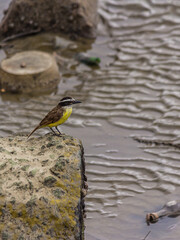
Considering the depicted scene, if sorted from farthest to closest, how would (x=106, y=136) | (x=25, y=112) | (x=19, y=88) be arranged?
(x=19, y=88)
(x=25, y=112)
(x=106, y=136)

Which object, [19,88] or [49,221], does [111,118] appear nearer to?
[19,88]

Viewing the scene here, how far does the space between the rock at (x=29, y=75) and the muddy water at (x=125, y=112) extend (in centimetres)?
29

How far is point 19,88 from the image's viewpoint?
1222 cm

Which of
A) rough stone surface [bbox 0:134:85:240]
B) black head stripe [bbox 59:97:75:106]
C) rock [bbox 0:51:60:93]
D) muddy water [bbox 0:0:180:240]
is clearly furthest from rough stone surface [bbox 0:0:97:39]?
rough stone surface [bbox 0:134:85:240]

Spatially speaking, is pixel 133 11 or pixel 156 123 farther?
pixel 133 11

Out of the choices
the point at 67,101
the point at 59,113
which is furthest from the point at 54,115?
the point at 67,101

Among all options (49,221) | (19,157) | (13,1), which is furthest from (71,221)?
(13,1)

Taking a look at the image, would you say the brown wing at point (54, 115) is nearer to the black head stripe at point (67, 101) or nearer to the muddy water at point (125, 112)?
the black head stripe at point (67, 101)

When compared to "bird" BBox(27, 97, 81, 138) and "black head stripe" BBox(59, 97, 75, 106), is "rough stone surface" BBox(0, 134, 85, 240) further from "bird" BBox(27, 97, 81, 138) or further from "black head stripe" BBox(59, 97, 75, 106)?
"black head stripe" BBox(59, 97, 75, 106)

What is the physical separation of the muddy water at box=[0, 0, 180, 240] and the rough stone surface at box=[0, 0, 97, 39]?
45cm

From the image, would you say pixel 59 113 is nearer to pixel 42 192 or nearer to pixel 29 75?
pixel 42 192

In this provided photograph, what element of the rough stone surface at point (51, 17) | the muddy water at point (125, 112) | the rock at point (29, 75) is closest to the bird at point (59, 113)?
the muddy water at point (125, 112)

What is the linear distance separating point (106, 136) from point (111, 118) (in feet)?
2.46

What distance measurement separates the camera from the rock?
12180 millimetres
